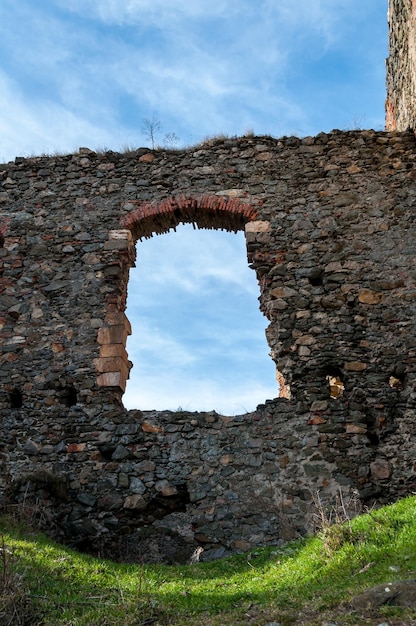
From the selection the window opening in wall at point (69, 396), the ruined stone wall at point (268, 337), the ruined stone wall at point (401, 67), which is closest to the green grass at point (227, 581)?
the ruined stone wall at point (268, 337)

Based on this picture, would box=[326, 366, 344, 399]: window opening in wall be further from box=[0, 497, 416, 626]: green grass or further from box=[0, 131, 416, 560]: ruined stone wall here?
box=[0, 497, 416, 626]: green grass

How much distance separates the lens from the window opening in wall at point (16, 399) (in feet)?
24.2

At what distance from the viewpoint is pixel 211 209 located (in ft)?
26.8

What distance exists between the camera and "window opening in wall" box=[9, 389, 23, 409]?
24.2 feet

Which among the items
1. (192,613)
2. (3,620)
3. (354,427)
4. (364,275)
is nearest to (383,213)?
(364,275)

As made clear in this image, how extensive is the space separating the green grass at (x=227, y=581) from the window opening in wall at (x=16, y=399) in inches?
69.6

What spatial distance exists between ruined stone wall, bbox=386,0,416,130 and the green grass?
5991 millimetres

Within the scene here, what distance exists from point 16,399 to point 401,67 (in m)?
7.42

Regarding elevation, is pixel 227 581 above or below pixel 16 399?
below

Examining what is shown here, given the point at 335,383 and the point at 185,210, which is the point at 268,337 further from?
the point at 185,210

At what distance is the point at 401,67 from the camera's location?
9344 mm

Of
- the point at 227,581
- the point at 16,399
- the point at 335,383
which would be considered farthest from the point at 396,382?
the point at 16,399

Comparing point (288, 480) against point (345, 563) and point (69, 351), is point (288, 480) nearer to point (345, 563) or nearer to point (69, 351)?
point (345, 563)

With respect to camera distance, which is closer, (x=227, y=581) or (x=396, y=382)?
(x=227, y=581)
